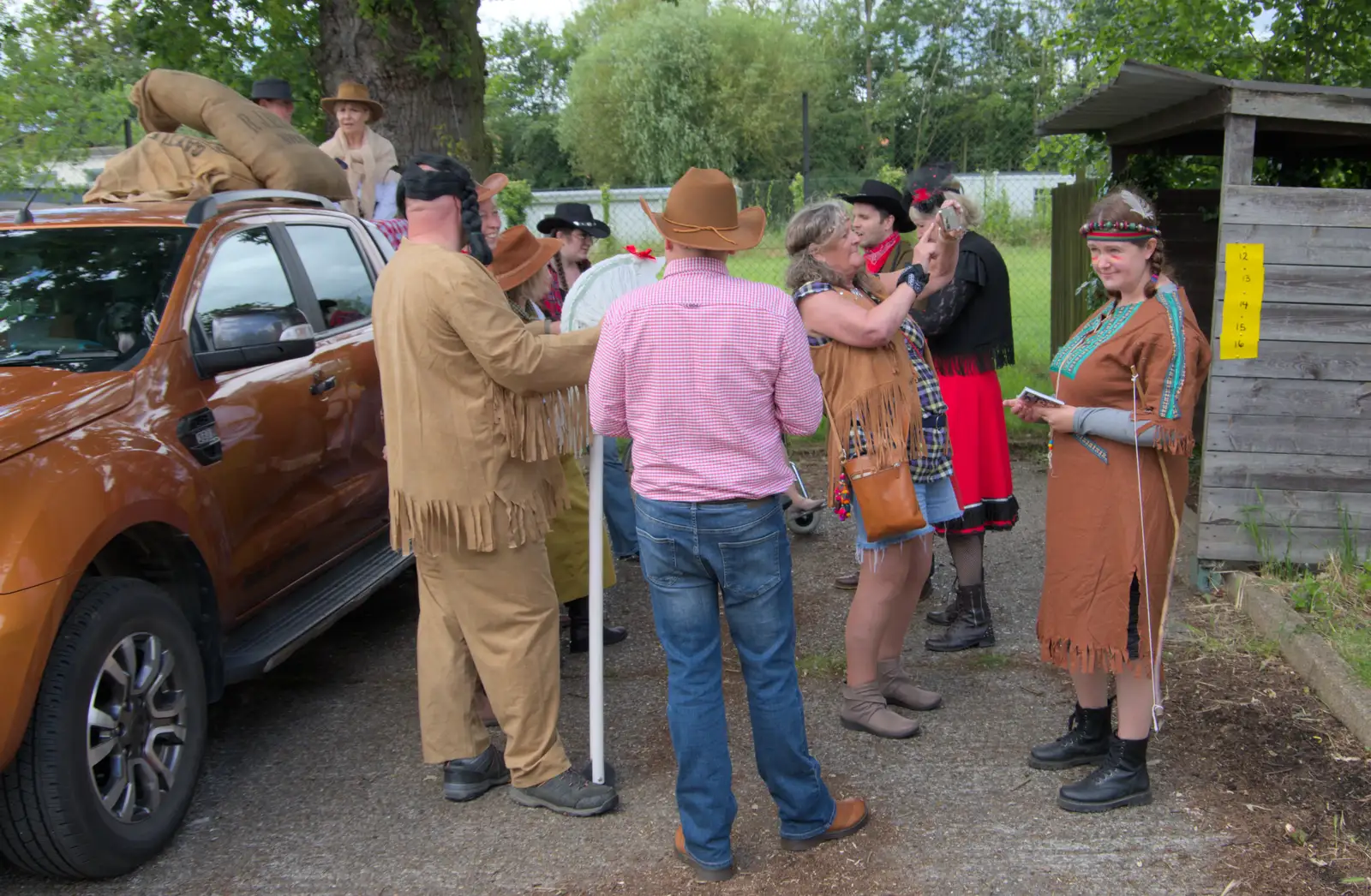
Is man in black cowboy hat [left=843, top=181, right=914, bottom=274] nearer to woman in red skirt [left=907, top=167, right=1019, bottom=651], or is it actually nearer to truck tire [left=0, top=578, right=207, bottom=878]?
woman in red skirt [left=907, top=167, right=1019, bottom=651]

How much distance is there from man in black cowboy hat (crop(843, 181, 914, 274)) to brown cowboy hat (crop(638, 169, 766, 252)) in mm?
1443

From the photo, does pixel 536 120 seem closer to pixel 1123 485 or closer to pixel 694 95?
pixel 694 95

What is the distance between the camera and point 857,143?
4047 cm

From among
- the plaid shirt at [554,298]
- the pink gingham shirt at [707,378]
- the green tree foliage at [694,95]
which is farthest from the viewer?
the green tree foliage at [694,95]

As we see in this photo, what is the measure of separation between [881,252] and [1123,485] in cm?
183

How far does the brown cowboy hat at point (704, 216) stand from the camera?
9.55 ft

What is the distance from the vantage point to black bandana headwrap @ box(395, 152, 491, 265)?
332cm

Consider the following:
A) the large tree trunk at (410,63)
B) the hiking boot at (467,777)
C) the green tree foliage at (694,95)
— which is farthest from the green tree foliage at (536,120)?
the hiking boot at (467,777)

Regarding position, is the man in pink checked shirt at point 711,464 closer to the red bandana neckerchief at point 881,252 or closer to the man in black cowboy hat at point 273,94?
the red bandana neckerchief at point 881,252

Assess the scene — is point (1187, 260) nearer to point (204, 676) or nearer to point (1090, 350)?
point (1090, 350)

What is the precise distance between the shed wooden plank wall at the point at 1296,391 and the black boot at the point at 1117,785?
2.14 m

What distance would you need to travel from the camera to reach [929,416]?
401cm

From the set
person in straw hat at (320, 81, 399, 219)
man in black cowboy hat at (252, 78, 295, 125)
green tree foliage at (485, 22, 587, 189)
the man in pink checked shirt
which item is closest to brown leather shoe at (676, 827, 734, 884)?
the man in pink checked shirt

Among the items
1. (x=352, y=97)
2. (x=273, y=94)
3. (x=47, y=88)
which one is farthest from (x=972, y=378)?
(x=47, y=88)
